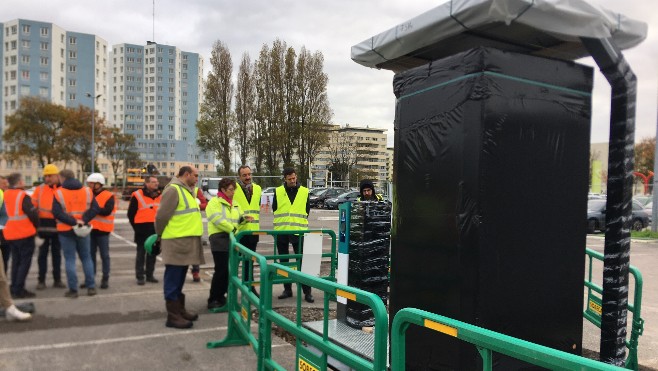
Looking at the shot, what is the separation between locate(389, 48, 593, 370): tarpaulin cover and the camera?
9.12ft

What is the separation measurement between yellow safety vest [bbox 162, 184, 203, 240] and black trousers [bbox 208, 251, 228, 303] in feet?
2.77

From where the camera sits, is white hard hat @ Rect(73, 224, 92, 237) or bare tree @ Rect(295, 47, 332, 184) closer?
white hard hat @ Rect(73, 224, 92, 237)

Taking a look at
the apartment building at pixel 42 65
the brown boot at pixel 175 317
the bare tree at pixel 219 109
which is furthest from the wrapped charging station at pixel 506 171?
the apartment building at pixel 42 65

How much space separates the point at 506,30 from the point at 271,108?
4065 centimetres

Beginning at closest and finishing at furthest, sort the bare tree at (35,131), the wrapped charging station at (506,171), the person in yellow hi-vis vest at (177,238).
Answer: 1. the wrapped charging station at (506,171)
2. the person in yellow hi-vis vest at (177,238)
3. the bare tree at (35,131)

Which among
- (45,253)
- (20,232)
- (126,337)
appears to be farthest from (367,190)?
(45,253)

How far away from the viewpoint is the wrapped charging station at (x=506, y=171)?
2.77 metres

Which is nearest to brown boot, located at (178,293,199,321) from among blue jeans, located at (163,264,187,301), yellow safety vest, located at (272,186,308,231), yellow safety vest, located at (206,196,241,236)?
blue jeans, located at (163,264,187,301)

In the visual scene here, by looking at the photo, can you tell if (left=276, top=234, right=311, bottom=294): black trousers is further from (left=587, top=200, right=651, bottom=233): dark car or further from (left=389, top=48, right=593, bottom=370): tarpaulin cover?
(left=587, top=200, right=651, bottom=233): dark car

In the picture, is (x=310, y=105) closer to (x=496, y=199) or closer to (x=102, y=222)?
(x=102, y=222)

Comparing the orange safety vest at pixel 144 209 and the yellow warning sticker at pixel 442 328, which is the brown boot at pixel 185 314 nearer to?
the orange safety vest at pixel 144 209

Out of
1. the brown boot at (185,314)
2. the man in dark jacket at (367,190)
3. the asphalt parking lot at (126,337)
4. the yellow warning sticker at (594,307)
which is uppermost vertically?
the man in dark jacket at (367,190)

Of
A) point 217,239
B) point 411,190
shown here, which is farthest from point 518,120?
point 217,239

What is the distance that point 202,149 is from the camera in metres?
45.0
